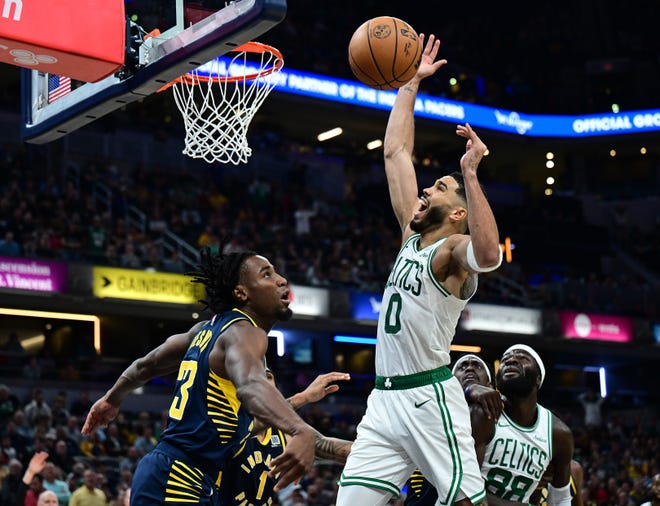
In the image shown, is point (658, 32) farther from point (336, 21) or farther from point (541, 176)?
point (336, 21)

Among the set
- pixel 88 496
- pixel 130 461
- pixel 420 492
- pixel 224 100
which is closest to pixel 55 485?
pixel 88 496

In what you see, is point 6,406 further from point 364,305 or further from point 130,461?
point 364,305

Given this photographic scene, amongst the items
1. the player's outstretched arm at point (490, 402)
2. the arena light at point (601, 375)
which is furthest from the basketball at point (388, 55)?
the arena light at point (601, 375)

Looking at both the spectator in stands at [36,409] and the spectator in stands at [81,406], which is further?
the spectator in stands at [81,406]

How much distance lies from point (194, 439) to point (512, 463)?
2131mm

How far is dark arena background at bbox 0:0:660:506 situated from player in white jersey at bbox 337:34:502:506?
7790mm

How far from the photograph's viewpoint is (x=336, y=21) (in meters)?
31.2

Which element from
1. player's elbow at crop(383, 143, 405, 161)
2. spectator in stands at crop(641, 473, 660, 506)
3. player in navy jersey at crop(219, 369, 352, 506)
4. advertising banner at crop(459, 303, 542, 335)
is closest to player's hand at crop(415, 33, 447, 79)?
player's elbow at crop(383, 143, 405, 161)

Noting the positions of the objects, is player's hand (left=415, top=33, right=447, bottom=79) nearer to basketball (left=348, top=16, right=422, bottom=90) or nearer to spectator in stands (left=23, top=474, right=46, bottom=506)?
basketball (left=348, top=16, right=422, bottom=90)

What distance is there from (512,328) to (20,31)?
19.8 m

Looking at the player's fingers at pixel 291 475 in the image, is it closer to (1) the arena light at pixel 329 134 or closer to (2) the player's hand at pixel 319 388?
(2) the player's hand at pixel 319 388

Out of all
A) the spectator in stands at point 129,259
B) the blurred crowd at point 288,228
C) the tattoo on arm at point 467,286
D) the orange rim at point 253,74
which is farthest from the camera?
the blurred crowd at point 288,228

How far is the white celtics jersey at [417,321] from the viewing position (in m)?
5.40

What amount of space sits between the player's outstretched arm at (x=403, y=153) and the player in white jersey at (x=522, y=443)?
118cm
